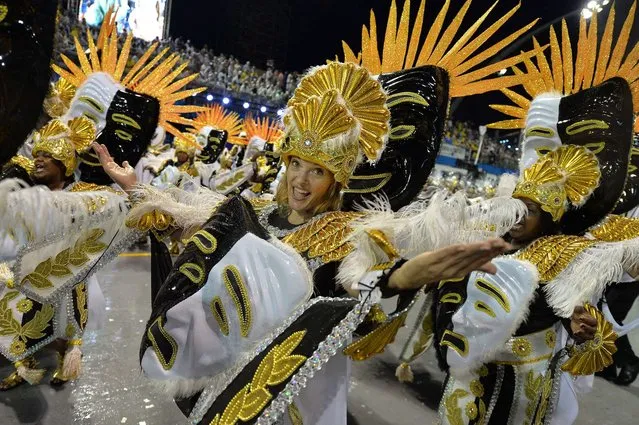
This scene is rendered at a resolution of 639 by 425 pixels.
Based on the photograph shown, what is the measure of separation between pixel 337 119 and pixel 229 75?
14.0m

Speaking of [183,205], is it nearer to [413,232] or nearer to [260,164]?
[413,232]

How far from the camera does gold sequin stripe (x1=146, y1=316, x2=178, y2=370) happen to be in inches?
44.8

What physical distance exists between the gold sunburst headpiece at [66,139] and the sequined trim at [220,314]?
6.17 feet

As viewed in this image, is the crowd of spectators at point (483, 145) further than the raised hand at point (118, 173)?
Yes

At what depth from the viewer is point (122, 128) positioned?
2.74 m

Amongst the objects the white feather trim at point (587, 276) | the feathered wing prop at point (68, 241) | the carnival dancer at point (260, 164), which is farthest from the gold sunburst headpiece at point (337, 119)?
the carnival dancer at point (260, 164)

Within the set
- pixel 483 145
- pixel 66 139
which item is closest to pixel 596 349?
pixel 66 139

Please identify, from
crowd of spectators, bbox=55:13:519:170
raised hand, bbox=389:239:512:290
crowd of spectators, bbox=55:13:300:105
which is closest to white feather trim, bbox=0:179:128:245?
raised hand, bbox=389:239:512:290

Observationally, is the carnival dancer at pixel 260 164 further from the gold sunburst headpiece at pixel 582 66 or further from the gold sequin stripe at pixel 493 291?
the gold sequin stripe at pixel 493 291

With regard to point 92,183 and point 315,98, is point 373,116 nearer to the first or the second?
point 315,98

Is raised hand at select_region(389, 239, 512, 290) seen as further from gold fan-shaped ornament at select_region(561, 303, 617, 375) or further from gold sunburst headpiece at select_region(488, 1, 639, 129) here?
gold sunburst headpiece at select_region(488, 1, 639, 129)

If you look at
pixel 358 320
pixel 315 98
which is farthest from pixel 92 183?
pixel 358 320

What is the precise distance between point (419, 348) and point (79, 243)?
268 centimetres

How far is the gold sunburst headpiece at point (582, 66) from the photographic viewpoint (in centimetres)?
215
